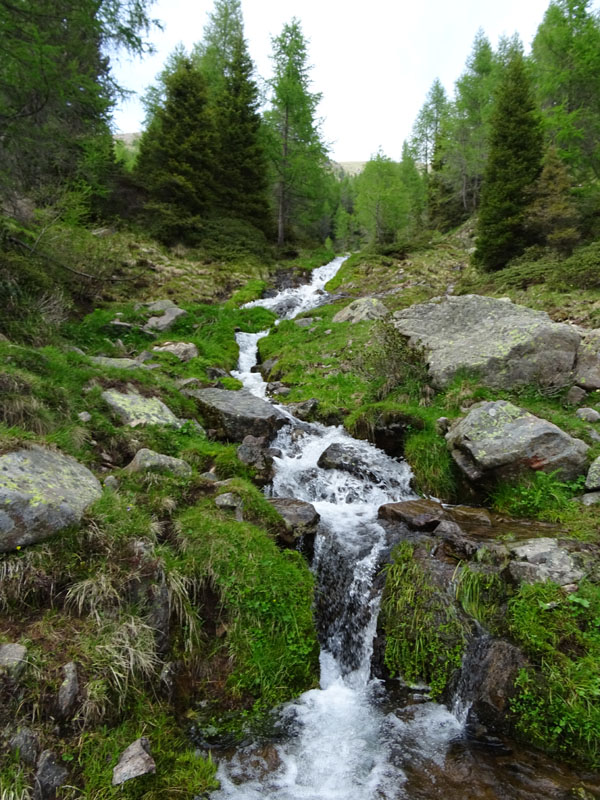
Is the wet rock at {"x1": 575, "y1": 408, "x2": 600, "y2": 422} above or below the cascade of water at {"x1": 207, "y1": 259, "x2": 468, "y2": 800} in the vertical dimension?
above

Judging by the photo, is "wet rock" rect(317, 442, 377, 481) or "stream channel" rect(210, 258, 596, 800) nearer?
"stream channel" rect(210, 258, 596, 800)

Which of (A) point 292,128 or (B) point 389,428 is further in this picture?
(A) point 292,128

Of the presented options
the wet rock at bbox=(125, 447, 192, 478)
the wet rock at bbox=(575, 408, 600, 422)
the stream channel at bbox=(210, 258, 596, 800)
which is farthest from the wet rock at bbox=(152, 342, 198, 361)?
the wet rock at bbox=(575, 408, 600, 422)

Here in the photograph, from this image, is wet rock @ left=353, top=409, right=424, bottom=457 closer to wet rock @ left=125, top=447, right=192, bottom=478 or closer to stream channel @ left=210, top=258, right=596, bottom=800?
stream channel @ left=210, top=258, right=596, bottom=800

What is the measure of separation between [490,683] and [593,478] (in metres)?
3.71

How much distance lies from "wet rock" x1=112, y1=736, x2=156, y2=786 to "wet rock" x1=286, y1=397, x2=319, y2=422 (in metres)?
7.43

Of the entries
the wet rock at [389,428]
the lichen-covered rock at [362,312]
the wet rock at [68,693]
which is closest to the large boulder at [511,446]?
the wet rock at [389,428]

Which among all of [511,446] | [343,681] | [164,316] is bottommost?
[343,681]

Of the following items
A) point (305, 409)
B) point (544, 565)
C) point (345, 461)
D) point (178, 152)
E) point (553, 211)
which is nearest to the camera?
point (544, 565)

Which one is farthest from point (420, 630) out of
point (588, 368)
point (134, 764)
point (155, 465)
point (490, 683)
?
point (588, 368)

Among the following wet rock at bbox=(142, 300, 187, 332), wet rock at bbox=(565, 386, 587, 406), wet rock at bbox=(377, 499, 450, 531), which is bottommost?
wet rock at bbox=(377, 499, 450, 531)

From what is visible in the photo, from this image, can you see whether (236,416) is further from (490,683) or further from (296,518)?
(490,683)

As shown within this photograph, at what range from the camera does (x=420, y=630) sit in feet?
15.9

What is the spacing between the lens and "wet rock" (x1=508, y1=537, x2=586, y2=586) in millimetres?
4777
